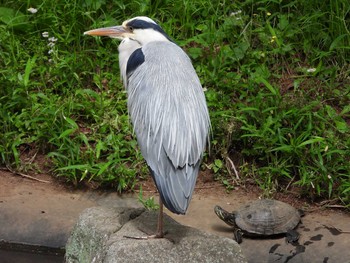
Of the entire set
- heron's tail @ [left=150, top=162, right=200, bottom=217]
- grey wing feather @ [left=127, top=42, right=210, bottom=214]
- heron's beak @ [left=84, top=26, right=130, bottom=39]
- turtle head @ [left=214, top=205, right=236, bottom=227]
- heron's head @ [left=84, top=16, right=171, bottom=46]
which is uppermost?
heron's head @ [left=84, top=16, right=171, bottom=46]

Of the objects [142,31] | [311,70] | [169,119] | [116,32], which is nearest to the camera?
[169,119]

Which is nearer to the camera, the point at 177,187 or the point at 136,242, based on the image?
the point at 177,187

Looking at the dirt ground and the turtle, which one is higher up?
the turtle

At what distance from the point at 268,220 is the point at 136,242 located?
55.0 inches

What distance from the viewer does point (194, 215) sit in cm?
662

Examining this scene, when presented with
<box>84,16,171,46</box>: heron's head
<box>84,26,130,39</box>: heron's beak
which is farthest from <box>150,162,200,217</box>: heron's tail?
<box>84,26,130,39</box>: heron's beak

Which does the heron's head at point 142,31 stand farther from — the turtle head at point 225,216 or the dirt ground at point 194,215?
the dirt ground at point 194,215

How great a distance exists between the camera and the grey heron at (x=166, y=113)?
5062 mm

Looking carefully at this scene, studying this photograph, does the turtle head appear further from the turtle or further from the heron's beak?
the heron's beak

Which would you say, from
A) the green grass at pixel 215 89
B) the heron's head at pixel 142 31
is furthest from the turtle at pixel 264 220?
the heron's head at pixel 142 31

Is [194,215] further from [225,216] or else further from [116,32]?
[116,32]

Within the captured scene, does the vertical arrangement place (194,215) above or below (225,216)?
below

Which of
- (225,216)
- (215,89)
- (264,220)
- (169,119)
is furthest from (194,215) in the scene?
(169,119)

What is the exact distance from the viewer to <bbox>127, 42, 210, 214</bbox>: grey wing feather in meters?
5.05
